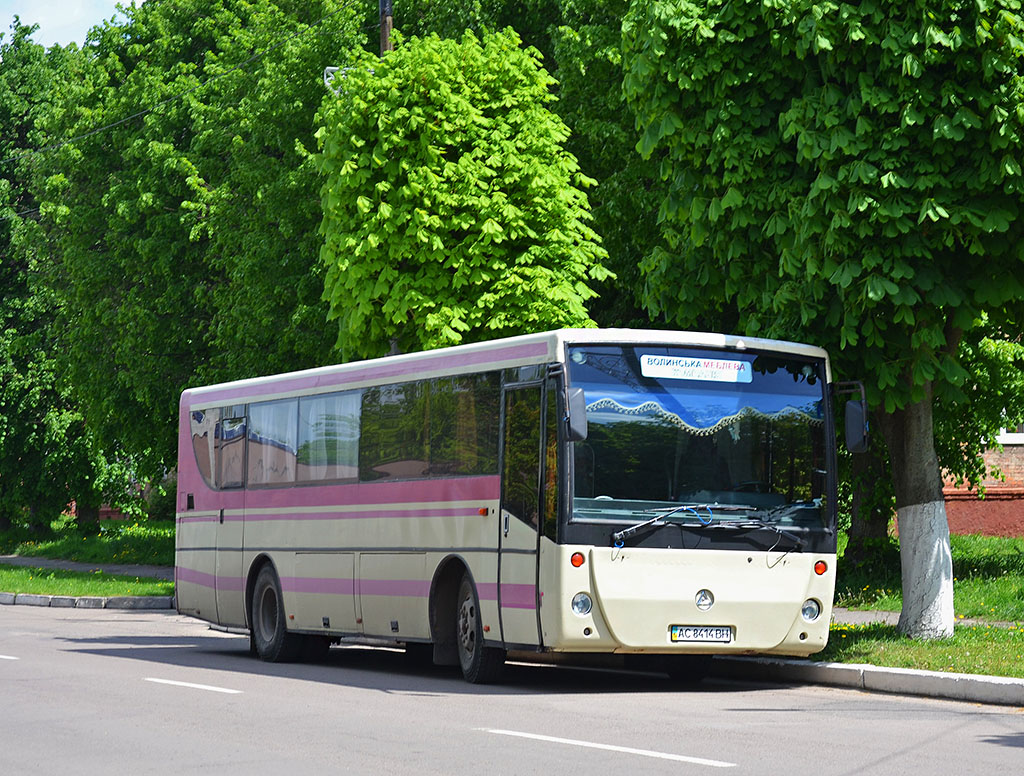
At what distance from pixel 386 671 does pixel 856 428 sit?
5.65 m

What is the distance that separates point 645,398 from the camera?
13.9 meters

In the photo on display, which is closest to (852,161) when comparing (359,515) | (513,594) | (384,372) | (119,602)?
(513,594)

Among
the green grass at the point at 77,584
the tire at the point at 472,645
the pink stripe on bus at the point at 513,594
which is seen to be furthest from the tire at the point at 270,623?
the green grass at the point at 77,584

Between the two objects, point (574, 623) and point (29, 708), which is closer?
point (29, 708)

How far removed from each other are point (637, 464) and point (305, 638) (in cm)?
623

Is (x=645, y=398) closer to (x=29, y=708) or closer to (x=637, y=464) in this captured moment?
(x=637, y=464)

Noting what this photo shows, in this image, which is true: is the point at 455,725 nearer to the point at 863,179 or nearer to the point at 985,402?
the point at 863,179

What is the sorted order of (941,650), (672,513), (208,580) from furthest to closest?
(208,580)
(941,650)
(672,513)

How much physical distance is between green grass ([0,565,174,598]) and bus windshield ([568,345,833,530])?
18.2m

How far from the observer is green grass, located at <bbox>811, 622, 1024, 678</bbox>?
45.1 feet

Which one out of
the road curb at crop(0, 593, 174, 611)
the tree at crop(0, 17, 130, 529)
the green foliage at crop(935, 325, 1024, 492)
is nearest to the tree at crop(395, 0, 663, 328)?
the green foliage at crop(935, 325, 1024, 492)

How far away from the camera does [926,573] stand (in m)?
15.8

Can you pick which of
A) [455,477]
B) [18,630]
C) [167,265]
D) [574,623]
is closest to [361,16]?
[167,265]

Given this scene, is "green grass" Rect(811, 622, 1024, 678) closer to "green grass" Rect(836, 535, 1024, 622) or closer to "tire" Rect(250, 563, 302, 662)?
"green grass" Rect(836, 535, 1024, 622)
